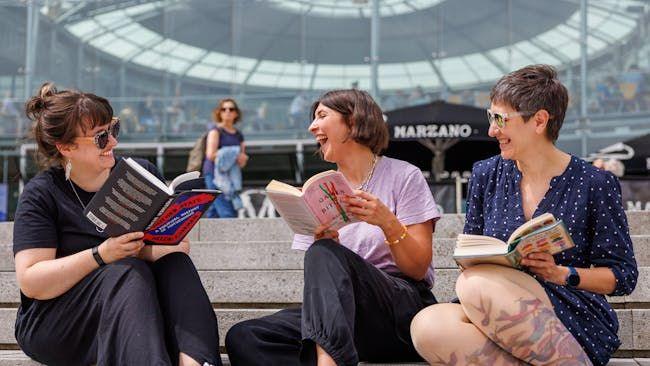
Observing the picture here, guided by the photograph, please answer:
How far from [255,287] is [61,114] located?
4.29ft

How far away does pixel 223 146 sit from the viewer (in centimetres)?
788

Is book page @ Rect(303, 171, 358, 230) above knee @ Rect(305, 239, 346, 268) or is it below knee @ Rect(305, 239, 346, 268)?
above

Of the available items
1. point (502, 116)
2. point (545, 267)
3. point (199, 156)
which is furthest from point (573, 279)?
point (199, 156)

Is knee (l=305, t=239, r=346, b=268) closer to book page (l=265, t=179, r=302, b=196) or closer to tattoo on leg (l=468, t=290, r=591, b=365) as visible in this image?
book page (l=265, t=179, r=302, b=196)

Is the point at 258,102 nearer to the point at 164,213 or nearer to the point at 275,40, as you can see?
the point at 275,40

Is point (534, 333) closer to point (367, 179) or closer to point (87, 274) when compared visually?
point (367, 179)

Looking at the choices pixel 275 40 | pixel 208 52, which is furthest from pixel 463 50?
pixel 208 52

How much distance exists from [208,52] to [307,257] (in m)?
11.2

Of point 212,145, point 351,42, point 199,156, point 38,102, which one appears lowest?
point 199,156

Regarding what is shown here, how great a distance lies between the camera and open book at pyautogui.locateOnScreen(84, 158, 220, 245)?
2.64 meters

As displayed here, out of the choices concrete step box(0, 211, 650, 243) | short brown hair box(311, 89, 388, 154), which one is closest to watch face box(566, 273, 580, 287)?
short brown hair box(311, 89, 388, 154)

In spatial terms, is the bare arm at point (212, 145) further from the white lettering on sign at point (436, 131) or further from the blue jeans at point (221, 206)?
the white lettering on sign at point (436, 131)

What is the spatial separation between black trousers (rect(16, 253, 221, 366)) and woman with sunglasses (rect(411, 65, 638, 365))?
2.49ft

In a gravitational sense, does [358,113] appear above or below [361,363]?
above
